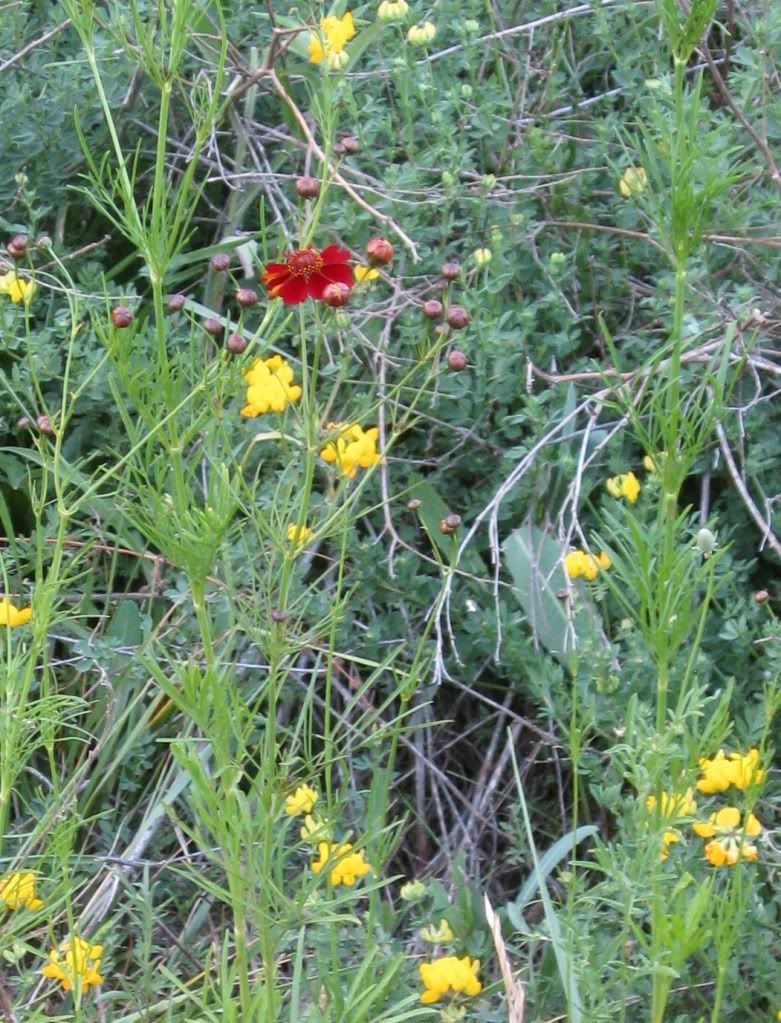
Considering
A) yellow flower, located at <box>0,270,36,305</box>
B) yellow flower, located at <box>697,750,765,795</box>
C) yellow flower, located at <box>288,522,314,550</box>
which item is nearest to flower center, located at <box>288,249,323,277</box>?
yellow flower, located at <box>288,522,314,550</box>

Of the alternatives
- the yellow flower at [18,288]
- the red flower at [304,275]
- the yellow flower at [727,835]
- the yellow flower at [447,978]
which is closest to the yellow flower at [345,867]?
the yellow flower at [447,978]

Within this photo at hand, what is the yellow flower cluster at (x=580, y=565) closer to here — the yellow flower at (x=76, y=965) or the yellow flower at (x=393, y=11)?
the yellow flower at (x=76, y=965)

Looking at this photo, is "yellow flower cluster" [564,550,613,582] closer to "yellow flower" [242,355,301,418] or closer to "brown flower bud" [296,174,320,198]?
"yellow flower" [242,355,301,418]

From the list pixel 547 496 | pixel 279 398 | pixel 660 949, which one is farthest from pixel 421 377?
pixel 660 949

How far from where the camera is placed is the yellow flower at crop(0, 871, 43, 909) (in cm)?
157

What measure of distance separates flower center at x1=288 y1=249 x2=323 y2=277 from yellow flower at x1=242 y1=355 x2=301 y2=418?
0.27 metres

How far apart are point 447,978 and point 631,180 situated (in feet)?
3.91

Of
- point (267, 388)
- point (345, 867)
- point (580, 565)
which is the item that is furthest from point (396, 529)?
point (345, 867)

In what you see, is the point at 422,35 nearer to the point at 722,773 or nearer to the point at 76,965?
the point at 722,773

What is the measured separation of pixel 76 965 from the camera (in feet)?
5.16

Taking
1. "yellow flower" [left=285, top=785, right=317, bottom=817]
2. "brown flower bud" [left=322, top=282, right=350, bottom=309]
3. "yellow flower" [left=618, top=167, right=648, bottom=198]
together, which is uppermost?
"brown flower bud" [left=322, top=282, right=350, bottom=309]

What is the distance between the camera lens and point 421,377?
7.77 ft

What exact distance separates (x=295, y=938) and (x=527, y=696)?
1.82 ft

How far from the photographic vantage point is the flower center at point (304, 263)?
144cm
